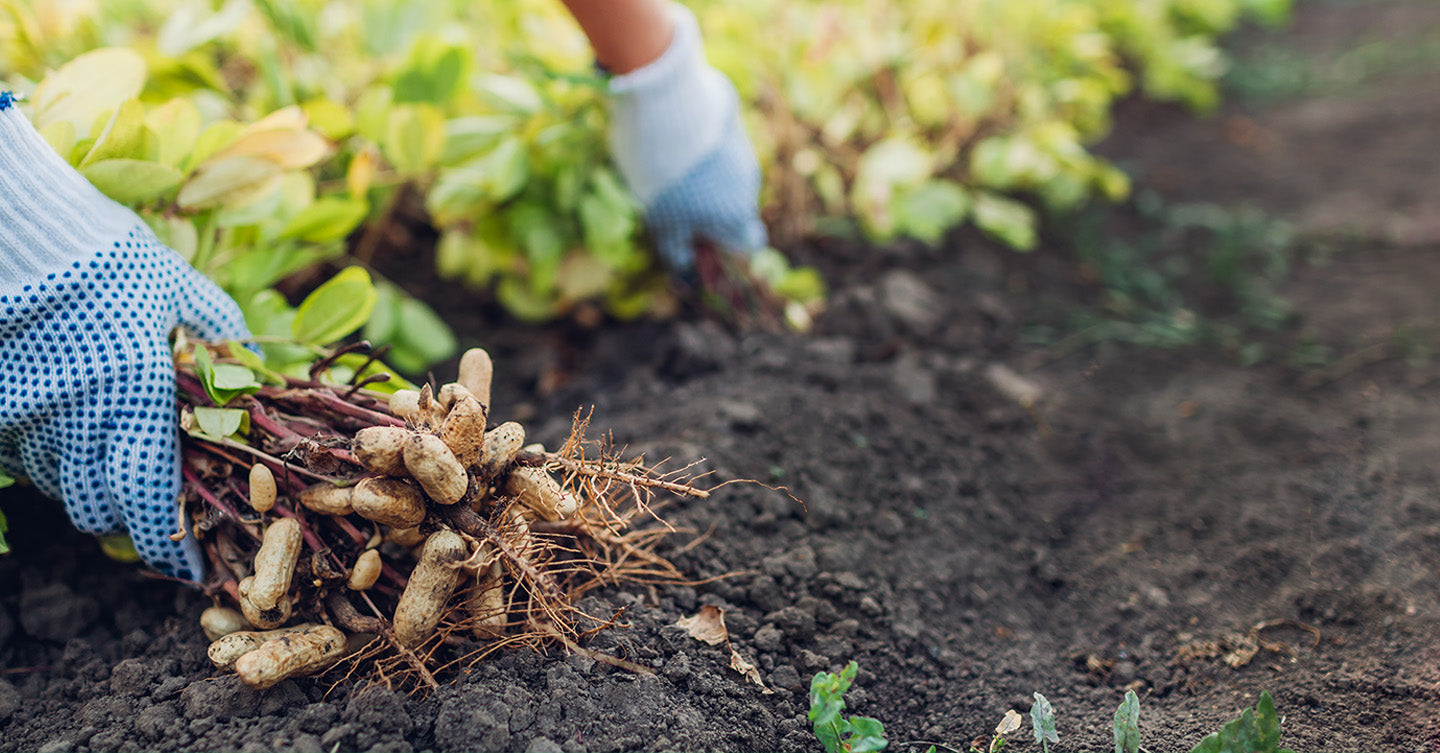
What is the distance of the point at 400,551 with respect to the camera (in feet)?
3.49

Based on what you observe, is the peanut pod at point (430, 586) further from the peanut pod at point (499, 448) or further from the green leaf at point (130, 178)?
the green leaf at point (130, 178)

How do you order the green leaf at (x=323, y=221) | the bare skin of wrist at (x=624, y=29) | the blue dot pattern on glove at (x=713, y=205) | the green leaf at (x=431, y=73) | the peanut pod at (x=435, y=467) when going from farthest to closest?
1. the blue dot pattern on glove at (x=713, y=205)
2. the green leaf at (x=431, y=73)
3. the bare skin of wrist at (x=624, y=29)
4. the green leaf at (x=323, y=221)
5. the peanut pod at (x=435, y=467)

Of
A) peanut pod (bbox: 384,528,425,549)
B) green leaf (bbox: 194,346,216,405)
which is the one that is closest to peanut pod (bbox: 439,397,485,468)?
peanut pod (bbox: 384,528,425,549)

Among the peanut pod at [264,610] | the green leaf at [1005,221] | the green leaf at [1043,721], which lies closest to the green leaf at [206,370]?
the peanut pod at [264,610]

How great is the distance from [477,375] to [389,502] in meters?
0.19

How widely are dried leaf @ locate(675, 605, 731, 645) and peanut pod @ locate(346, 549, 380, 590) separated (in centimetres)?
37

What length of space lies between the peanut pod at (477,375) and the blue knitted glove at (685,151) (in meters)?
0.70

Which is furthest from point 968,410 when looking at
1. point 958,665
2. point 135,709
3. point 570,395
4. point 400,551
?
point 135,709

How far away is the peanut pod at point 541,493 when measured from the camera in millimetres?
991

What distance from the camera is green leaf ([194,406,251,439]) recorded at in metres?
1.02

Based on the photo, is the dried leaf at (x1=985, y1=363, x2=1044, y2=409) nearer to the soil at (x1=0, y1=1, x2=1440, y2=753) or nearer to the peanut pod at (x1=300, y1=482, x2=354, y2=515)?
the soil at (x1=0, y1=1, x2=1440, y2=753)

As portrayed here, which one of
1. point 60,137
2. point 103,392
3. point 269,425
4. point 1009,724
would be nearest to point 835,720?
point 1009,724

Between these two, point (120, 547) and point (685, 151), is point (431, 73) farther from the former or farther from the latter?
point (120, 547)

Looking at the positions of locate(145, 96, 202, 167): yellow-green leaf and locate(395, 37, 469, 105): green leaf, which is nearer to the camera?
locate(145, 96, 202, 167): yellow-green leaf
